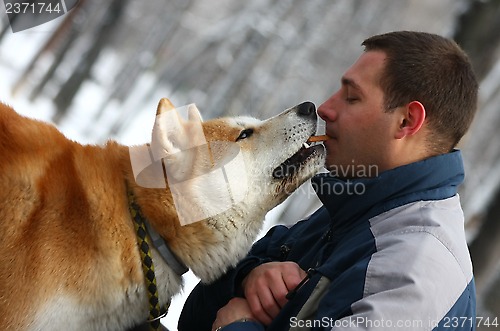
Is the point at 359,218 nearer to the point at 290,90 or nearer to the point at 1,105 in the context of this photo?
the point at 1,105

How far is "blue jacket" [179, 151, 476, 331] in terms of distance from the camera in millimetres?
1182

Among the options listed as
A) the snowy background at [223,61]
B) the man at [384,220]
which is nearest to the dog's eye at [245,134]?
the man at [384,220]

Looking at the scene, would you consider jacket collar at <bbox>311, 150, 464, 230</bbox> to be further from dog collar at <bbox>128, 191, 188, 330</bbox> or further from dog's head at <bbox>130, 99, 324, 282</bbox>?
dog collar at <bbox>128, 191, 188, 330</bbox>

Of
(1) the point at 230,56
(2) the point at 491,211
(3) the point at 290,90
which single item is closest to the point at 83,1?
(1) the point at 230,56

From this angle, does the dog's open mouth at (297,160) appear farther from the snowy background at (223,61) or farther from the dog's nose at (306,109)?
the snowy background at (223,61)

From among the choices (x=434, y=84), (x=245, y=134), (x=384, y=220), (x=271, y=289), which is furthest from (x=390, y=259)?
(x=245, y=134)

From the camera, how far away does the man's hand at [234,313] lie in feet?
4.82

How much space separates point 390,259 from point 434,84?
0.54 m

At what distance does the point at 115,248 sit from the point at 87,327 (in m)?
0.25

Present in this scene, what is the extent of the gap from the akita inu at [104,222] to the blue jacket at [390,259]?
224 millimetres

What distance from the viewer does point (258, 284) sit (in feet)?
4.95

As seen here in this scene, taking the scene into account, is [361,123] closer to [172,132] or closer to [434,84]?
[434,84]

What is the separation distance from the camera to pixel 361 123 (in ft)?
5.13

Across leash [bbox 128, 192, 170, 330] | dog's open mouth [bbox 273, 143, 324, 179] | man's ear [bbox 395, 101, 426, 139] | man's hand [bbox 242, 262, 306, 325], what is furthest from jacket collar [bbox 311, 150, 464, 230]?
leash [bbox 128, 192, 170, 330]
